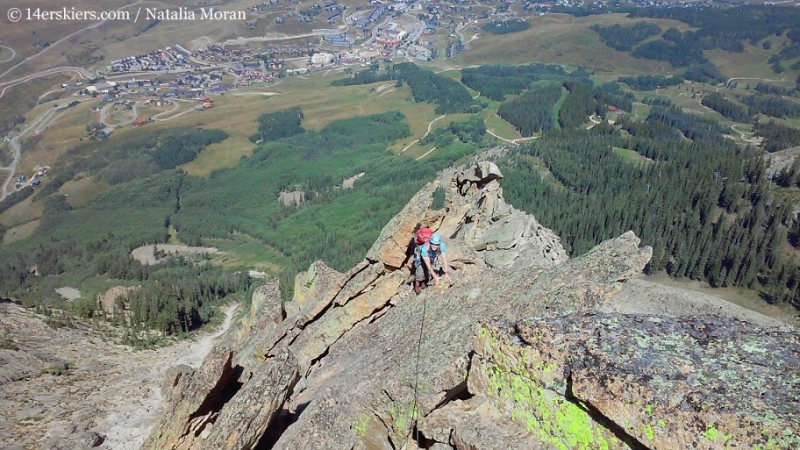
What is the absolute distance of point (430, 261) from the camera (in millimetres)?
20516

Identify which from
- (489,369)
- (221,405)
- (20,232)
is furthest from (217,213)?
(489,369)

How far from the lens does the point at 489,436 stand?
1054 centimetres

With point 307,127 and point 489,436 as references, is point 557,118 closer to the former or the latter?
point 307,127

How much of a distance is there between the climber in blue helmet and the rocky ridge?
62 centimetres

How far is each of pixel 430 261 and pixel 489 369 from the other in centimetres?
975

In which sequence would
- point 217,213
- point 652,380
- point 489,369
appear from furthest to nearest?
point 217,213
point 489,369
point 652,380

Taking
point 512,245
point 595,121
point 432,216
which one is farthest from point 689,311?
point 595,121

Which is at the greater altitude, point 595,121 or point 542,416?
point 542,416

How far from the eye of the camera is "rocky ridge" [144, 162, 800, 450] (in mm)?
7863

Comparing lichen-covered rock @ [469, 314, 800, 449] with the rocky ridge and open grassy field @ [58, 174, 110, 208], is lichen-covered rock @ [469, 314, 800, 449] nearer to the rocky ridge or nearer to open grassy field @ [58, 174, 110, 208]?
the rocky ridge

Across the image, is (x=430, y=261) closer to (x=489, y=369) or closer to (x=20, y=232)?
(x=489, y=369)

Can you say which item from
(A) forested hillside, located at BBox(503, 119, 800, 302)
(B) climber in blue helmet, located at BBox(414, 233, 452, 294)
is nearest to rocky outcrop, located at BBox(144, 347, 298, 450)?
(B) climber in blue helmet, located at BBox(414, 233, 452, 294)

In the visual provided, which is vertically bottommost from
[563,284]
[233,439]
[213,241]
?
[213,241]

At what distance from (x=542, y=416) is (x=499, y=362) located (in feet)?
4.53
